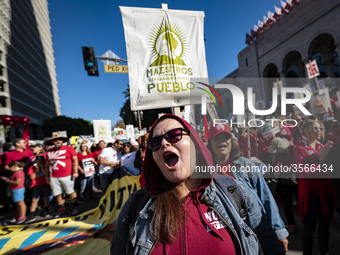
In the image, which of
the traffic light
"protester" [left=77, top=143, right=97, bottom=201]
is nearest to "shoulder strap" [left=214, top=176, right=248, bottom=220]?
"protester" [left=77, top=143, right=97, bottom=201]

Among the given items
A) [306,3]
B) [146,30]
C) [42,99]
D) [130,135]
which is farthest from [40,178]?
[42,99]

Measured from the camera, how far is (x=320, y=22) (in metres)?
17.9

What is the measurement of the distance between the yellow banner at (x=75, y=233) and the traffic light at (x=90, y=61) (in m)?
5.46

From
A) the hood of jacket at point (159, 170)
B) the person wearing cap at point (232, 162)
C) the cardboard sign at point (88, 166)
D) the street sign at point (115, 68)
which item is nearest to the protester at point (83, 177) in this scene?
the cardboard sign at point (88, 166)

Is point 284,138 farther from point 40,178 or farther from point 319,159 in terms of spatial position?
point 40,178

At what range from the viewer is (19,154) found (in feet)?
17.7

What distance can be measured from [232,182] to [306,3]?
24093mm

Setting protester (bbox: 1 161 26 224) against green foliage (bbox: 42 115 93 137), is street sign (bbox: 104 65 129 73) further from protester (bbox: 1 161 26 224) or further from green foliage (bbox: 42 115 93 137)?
green foliage (bbox: 42 115 93 137)

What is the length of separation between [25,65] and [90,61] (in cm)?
5834

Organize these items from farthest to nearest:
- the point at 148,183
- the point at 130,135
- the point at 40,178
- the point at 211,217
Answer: the point at 130,135
the point at 40,178
the point at 148,183
the point at 211,217

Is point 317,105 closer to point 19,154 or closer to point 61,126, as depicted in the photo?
point 19,154

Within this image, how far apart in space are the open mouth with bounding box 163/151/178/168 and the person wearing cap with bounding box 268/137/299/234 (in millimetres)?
2173

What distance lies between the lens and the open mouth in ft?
4.38

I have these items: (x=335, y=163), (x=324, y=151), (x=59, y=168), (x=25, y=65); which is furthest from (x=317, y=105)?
(x=25, y=65)
